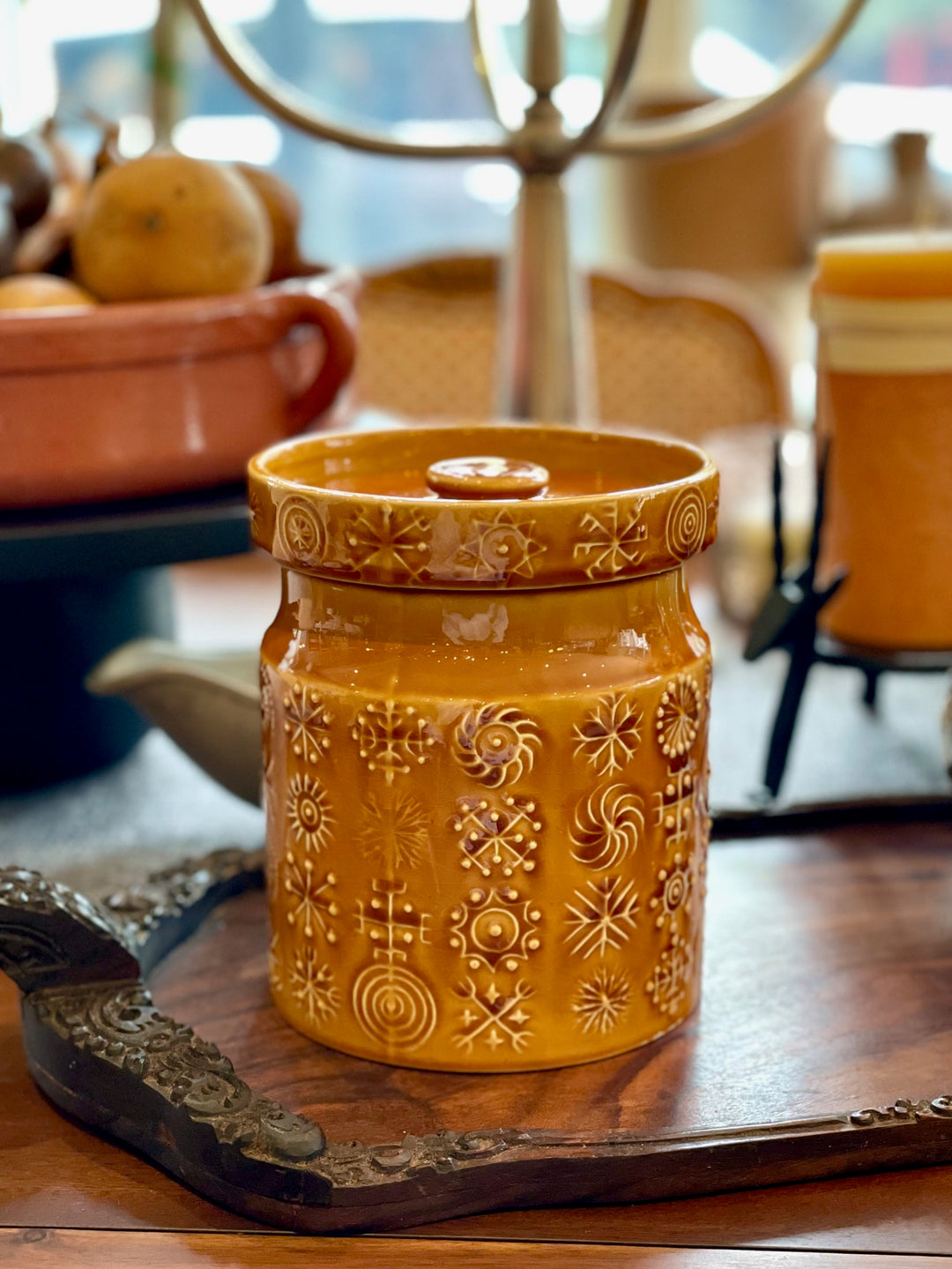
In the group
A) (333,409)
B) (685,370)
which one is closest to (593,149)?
(333,409)

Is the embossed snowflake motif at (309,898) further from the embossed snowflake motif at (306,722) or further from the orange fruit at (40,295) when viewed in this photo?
the orange fruit at (40,295)

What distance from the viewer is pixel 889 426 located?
0.51 m

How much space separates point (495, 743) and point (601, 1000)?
0.07 meters

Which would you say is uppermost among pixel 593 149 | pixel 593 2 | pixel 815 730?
pixel 593 2

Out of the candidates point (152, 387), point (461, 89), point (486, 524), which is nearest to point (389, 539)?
point (486, 524)

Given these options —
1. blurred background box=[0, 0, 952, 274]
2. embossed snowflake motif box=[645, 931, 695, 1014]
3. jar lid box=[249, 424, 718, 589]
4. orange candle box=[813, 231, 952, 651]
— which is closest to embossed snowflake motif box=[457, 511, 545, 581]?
jar lid box=[249, 424, 718, 589]

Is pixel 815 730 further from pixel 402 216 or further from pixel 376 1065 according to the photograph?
pixel 402 216

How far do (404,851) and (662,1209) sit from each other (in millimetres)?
94

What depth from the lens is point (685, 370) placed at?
1.42 m

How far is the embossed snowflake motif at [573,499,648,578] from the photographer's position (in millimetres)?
319

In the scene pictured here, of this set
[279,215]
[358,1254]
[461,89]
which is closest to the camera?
[358,1254]

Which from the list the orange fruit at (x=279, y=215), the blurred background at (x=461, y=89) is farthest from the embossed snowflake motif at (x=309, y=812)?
the blurred background at (x=461, y=89)

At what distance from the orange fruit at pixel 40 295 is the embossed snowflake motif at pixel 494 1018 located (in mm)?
296

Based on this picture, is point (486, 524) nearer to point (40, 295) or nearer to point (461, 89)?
point (40, 295)
